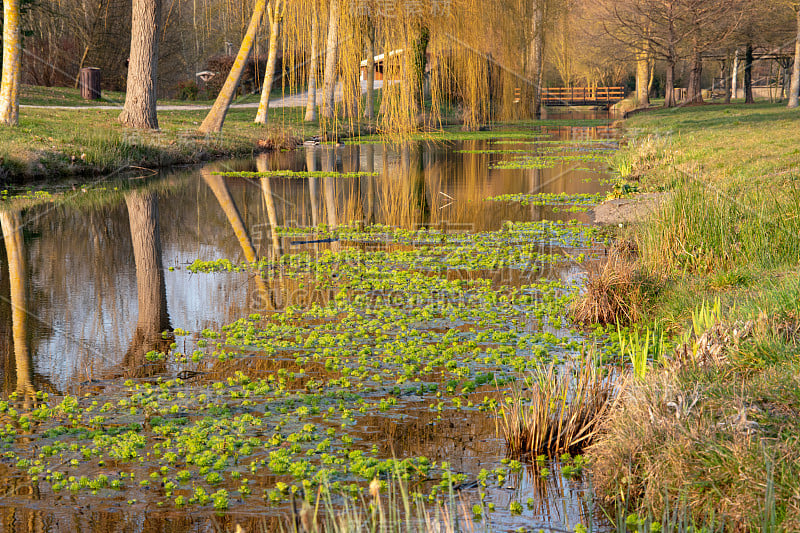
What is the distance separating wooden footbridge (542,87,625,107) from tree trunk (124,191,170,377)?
2070 inches

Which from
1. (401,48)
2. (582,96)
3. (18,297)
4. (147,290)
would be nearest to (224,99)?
(147,290)

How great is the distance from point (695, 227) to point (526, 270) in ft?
6.97

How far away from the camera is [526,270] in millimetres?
10266

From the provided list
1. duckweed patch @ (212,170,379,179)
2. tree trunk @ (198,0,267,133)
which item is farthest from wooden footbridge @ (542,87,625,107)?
duckweed patch @ (212,170,379,179)

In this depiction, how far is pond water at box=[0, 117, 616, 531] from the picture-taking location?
4645 millimetres

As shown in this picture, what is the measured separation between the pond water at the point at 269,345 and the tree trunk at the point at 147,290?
3cm

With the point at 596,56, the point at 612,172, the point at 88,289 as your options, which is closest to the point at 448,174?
the point at 612,172

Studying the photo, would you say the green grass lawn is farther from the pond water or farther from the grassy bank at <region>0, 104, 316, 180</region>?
the pond water

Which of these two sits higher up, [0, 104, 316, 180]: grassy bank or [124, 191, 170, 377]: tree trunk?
[0, 104, 316, 180]: grassy bank

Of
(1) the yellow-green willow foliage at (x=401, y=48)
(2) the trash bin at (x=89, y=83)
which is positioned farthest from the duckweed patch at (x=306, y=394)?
(2) the trash bin at (x=89, y=83)

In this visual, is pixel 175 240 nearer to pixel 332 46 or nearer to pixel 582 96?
pixel 332 46

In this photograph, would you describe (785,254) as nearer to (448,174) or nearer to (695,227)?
(695,227)

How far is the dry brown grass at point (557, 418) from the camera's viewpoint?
16.9 feet

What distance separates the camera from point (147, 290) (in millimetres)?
9359
